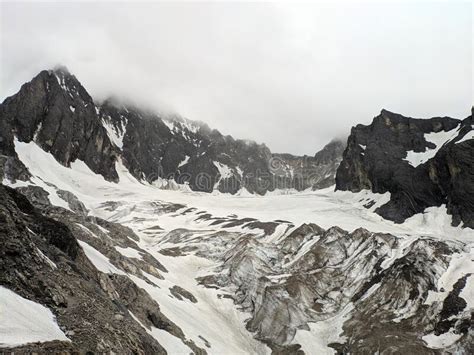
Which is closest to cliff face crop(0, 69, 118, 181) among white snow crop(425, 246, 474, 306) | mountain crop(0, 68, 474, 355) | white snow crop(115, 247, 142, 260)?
mountain crop(0, 68, 474, 355)

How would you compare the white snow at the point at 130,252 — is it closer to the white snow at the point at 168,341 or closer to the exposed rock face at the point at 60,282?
the white snow at the point at 168,341

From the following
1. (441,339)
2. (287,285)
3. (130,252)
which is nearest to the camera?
(441,339)

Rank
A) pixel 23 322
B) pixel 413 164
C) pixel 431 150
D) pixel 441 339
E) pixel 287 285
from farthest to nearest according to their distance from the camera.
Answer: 1. pixel 431 150
2. pixel 413 164
3. pixel 287 285
4. pixel 441 339
5. pixel 23 322

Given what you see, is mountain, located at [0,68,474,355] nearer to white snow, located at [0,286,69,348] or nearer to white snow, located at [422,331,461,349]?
white snow, located at [0,286,69,348]

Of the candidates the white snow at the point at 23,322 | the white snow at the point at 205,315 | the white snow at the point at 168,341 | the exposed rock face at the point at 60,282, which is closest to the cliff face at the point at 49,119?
the white snow at the point at 205,315

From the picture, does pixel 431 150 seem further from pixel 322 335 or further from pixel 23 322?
pixel 23 322

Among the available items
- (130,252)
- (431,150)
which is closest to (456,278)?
(130,252)
